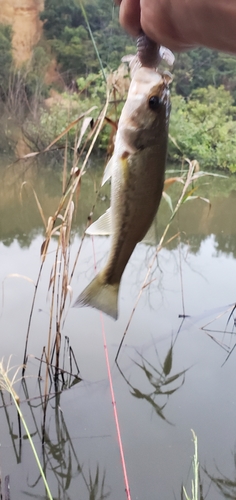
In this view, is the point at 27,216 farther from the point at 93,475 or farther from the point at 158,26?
the point at 158,26

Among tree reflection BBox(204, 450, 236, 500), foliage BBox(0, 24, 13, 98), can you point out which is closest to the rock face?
foliage BBox(0, 24, 13, 98)

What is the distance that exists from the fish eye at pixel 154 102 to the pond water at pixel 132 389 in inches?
29.3

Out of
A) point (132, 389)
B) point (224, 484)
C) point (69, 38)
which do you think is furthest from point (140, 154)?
point (69, 38)

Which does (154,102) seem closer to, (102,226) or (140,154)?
(140,154)

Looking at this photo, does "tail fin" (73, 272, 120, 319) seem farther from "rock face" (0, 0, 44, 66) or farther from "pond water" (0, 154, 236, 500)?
"rock face" (0, 0, 44, 66)

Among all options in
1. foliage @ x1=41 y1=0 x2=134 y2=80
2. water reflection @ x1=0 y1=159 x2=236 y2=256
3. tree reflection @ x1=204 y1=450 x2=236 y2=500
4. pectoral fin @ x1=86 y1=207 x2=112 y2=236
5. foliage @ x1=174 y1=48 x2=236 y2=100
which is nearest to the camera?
pectoral fin @ x1=86 y1=207 x2=112 y2=236

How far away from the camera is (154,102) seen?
2.16 ft

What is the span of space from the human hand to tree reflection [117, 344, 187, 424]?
1.65 metres

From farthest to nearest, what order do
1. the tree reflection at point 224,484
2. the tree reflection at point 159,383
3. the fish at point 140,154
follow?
the tree reflection at point 159,383 < the tree reflection at point 224,484 < the fish at point 140,154

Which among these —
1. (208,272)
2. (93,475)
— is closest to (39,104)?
(208,272)

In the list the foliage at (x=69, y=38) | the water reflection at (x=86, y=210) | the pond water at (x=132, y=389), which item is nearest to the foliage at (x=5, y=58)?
the foliage at (x=69, y=38)

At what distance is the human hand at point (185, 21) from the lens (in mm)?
504

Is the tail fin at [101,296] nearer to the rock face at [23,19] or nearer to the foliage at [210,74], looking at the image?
the foliage at [210,74]

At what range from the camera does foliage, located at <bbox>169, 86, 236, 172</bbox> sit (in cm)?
759
